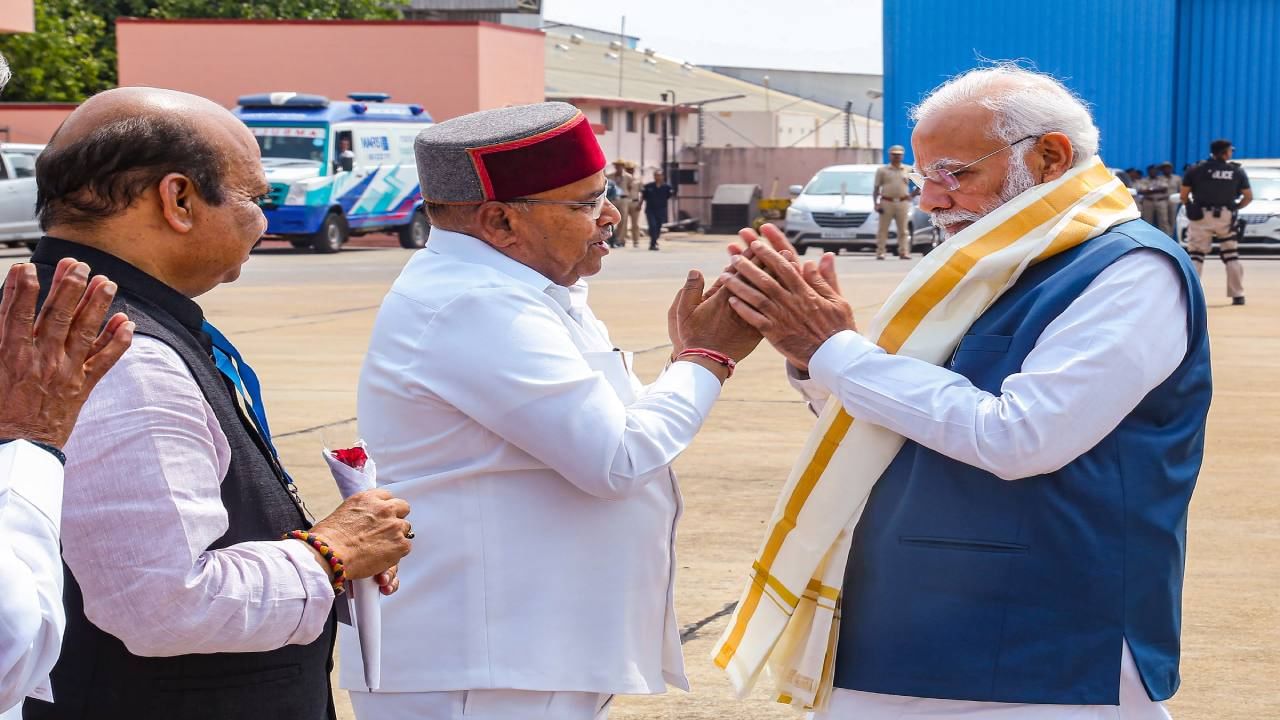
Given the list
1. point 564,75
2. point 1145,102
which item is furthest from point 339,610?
point 564,75

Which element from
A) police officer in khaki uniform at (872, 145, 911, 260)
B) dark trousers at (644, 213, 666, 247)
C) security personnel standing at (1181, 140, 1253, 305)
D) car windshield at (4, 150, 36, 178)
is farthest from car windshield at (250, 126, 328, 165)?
security personnel standing at (1181, 140, 1253, 305)

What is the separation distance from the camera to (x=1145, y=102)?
3491cm

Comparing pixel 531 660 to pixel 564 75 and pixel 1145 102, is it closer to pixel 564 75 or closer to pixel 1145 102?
pixel 1145 102

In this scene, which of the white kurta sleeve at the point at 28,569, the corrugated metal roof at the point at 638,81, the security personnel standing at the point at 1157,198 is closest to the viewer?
the white kurta sleeve at the point at 28,569

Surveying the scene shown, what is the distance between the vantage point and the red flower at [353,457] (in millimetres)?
2580

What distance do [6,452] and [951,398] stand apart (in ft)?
5.14

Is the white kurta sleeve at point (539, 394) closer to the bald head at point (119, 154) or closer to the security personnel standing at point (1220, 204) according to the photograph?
the bald head at point (119, 154)

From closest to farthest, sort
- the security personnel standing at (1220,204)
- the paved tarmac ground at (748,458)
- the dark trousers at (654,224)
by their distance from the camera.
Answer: the paved tarmac ground at (748,458) → the security personnel standing at (1220,204) → the dark trousers at (654,224)

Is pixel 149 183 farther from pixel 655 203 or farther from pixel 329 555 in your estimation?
pixel 655 203

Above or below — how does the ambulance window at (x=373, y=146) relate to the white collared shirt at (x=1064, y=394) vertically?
below

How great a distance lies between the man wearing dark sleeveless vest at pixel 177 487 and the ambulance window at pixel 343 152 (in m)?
23.9

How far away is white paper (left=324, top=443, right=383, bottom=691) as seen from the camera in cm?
249

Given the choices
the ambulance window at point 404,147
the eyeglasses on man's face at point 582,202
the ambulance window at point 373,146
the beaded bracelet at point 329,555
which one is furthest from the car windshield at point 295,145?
the beaded bracelet at point 329,555

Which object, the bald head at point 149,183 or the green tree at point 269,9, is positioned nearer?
the bald head at point 149,183
